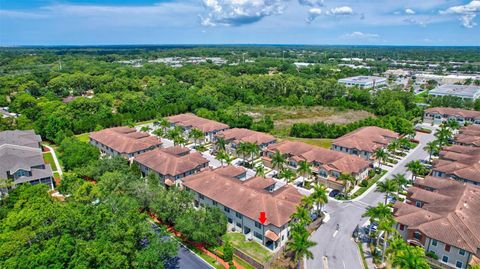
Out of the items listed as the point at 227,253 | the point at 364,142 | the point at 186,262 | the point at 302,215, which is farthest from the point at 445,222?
the point at 364,142

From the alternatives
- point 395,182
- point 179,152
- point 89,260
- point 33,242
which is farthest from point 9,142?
point 395,182

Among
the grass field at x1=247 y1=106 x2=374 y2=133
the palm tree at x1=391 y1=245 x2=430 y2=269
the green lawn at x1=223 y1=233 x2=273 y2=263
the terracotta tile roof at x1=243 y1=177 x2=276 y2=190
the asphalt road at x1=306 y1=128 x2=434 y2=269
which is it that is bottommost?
the green lawn at x1=223 y1=233 x2=273 y2=263

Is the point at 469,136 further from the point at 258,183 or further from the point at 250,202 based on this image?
the point at 250,202

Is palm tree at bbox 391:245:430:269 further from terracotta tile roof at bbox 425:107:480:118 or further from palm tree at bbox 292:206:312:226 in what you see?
terracotta tile roof at bbox 425:107:480:118

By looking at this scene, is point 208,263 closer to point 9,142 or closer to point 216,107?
point 9,142

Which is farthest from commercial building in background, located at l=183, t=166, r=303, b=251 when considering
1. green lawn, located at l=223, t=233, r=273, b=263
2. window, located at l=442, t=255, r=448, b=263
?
window, located at l=442, t=255, r=448, b=263
